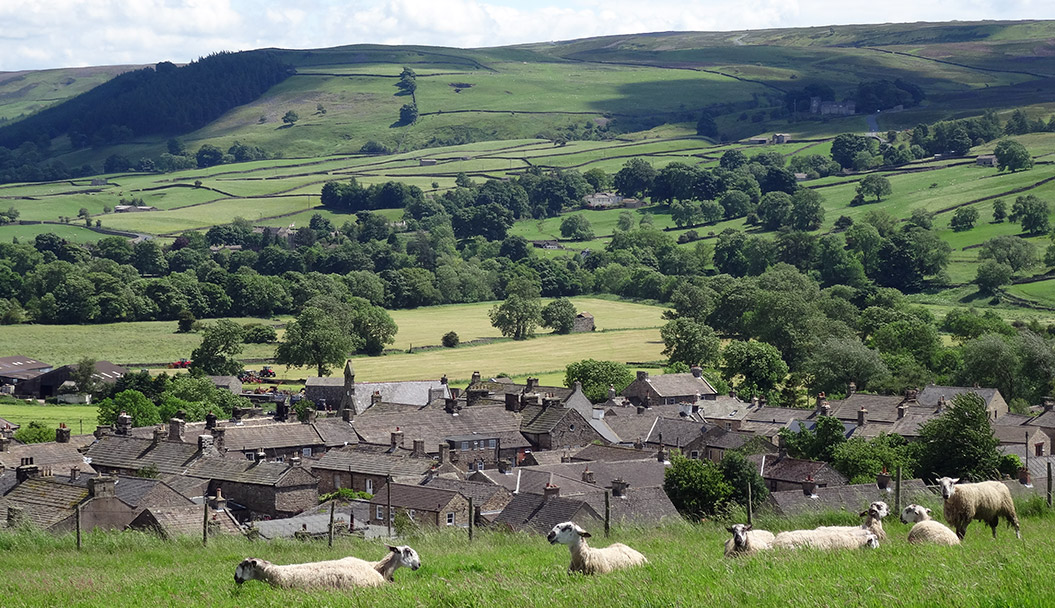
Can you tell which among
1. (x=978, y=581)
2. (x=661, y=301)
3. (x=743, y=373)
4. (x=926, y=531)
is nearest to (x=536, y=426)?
(x=743, y=373)

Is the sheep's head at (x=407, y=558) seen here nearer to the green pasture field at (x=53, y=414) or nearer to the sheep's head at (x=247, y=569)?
the sheep's head at (x=247, y=569)

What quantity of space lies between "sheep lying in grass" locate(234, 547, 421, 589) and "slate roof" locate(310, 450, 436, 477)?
117ft

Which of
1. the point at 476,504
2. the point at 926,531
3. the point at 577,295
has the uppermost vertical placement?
the point at 926,531

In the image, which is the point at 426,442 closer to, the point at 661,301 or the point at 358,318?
the point at 358,318

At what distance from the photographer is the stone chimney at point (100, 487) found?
1596 inches

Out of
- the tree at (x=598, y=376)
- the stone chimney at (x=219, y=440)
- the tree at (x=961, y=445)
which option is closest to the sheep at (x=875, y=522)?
the tree at (x=961, y=445)

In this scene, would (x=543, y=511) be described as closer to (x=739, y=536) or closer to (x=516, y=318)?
(x=739, y=536)

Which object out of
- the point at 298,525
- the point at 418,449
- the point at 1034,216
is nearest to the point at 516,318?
the point at 1034,216

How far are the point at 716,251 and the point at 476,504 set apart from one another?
5294 inches

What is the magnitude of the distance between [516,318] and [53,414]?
56714mm

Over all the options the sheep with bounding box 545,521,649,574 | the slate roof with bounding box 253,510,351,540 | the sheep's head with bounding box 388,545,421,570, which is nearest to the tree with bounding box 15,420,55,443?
the slate roof with bounding box 253,510,351,540

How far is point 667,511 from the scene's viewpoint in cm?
4519

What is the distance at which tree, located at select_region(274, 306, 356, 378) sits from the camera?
109625 mm

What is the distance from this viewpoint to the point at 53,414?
8994 cm
